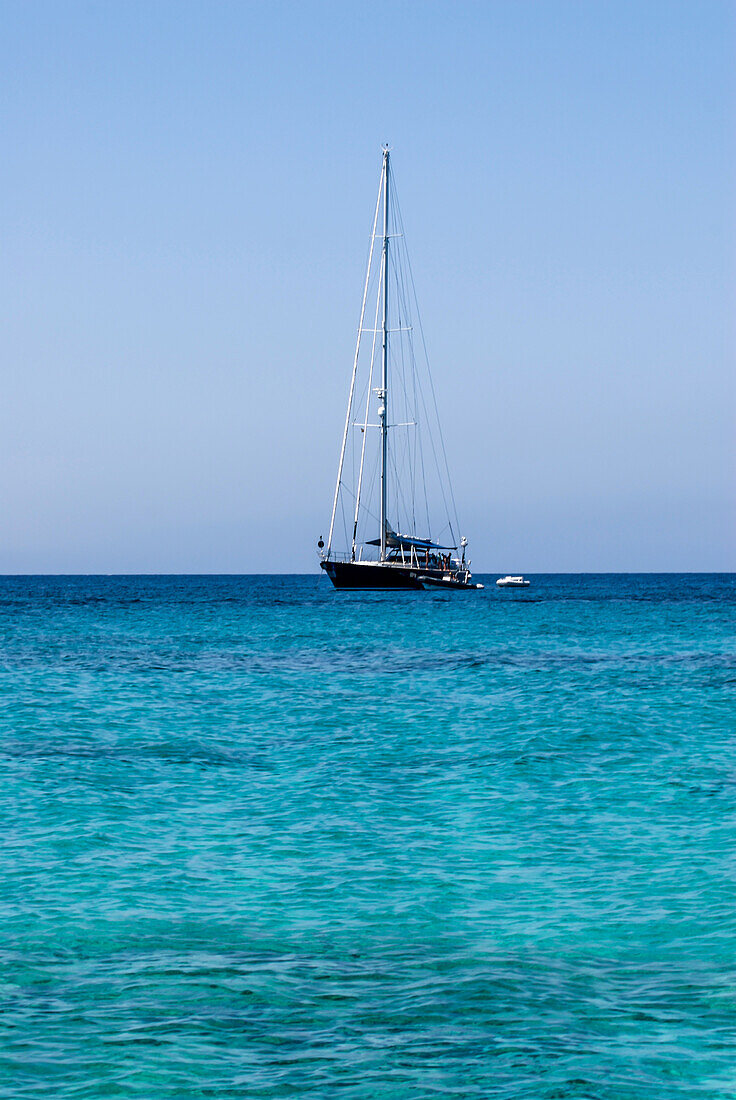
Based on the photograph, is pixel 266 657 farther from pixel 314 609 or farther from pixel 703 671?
pixel 314 609

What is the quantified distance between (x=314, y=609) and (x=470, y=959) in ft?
235

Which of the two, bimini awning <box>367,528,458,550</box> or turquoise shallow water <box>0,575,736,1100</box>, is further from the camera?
bimini awning <box>367,528,458,550</box>

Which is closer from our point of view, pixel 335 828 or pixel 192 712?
pixel 335 828

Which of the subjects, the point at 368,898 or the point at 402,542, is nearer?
the point at 368,898

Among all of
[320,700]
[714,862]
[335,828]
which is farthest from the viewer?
[320,700]

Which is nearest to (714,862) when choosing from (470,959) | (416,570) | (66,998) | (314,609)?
(470,959)

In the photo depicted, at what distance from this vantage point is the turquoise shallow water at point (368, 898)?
6.74 meters

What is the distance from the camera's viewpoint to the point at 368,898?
10.3 metres

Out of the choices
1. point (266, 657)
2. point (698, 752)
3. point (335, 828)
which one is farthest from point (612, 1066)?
point (266, 657)

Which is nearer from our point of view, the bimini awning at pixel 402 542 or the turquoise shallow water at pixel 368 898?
the turquoise shallow water at pixel 368 898

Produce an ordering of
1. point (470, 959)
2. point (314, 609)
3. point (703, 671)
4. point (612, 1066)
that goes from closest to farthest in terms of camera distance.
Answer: point (612, 1066), point (470, 959), point (703, 671), point (314, 609)

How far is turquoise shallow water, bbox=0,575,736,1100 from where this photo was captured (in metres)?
6.74

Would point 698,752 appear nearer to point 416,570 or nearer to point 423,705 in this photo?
point 423,705

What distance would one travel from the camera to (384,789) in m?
15.8
